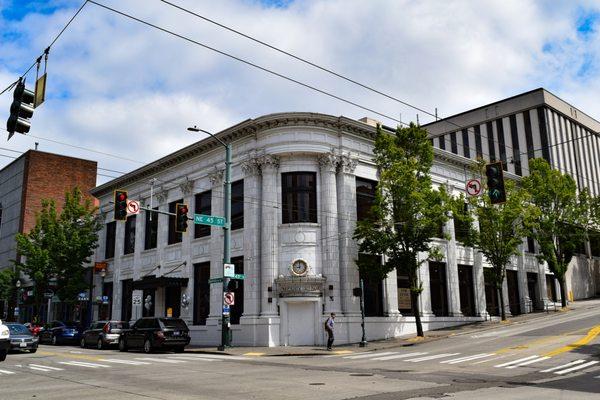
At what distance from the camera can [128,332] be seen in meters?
27.9

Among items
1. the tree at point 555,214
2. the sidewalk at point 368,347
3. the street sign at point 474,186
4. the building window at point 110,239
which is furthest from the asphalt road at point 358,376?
the building window at point 110,239

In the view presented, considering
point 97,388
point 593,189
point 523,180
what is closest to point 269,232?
point 97,388

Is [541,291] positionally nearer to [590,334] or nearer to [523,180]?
[523,180]

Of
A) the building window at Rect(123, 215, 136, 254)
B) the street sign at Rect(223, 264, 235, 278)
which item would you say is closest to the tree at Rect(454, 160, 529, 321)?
the street sign at Rect(223, 264, 235, 278)

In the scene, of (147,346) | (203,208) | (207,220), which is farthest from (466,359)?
(203,208)

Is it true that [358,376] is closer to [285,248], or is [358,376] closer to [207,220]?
[207,220]

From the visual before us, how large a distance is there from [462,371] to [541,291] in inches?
1248

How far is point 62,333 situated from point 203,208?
1189 cm

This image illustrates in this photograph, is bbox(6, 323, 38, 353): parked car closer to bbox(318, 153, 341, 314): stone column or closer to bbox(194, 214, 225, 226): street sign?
bbox(194, 214, 225, 226): street sign

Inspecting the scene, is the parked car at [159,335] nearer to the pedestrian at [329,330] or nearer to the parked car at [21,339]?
the parked car at [21,339]

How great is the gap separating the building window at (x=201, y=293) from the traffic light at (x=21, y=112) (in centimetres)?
2145

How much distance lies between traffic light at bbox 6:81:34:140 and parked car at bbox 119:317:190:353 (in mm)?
14642

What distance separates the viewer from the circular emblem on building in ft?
95.1

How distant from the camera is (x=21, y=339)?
24.3 meters
